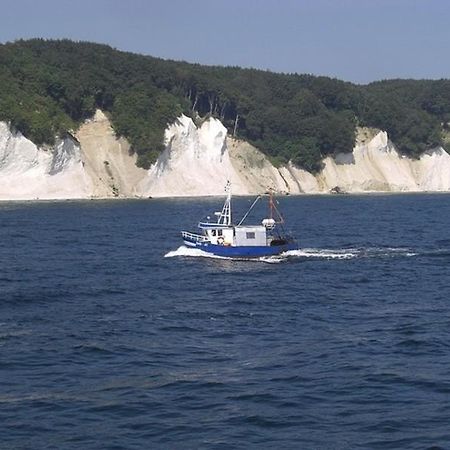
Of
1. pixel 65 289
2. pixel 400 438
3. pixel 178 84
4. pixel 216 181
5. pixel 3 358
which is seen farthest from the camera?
pixel 178 84

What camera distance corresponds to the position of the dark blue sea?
2398cm

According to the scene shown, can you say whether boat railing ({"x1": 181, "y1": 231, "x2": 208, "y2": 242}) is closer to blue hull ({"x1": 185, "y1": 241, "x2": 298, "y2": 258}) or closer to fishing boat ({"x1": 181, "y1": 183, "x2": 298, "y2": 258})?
fishing boat ({"x1": 181, "y1": 183, "x2": 298, "y2": 258})

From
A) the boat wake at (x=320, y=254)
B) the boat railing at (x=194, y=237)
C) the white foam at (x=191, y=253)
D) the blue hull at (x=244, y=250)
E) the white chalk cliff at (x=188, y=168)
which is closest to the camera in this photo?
the boat wake at (x=320, y=254)

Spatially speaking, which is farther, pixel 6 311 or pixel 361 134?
pixel 361 134

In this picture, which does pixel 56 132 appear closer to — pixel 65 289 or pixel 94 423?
pixel 65 289

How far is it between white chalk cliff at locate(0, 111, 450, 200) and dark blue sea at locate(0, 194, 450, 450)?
215 feet

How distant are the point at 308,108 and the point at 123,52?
1586 inches

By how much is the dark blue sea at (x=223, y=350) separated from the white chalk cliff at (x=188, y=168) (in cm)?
6557

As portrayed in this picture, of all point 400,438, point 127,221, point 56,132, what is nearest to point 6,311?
point 400,438

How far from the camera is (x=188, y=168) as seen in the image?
15225 cm

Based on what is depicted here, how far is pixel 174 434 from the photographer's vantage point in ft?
77.5

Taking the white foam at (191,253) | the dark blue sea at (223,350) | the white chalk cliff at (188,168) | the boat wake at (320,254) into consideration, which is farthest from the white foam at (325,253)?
the white chalk cliff at (188,168)

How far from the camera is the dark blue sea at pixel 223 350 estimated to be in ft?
78.7

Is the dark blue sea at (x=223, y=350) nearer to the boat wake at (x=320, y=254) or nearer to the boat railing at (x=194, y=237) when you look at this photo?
the boat wake at (x=320, y=254)
